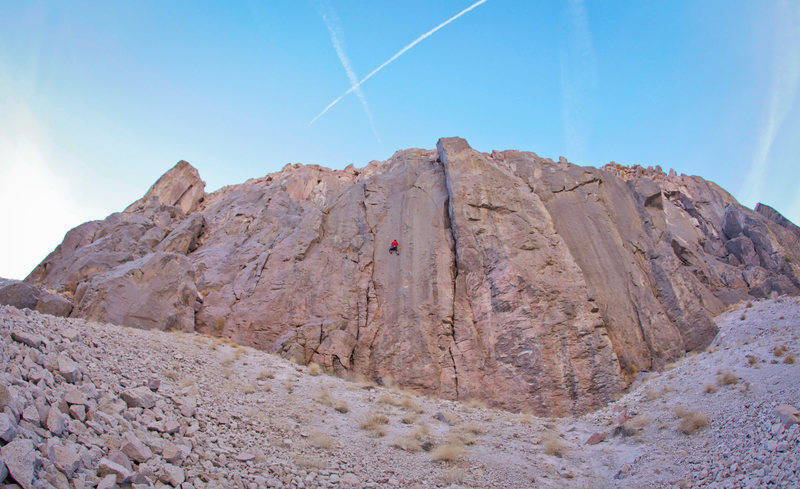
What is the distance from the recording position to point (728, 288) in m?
29.4

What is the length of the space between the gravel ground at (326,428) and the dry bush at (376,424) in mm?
58

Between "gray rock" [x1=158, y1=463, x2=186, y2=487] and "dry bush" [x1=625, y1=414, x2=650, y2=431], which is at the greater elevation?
"dry bush" [x1=625, y1=414, x2=650, y2=431]

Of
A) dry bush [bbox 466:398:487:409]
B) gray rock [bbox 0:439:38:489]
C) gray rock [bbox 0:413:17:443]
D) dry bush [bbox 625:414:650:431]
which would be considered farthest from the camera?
dry bush [bbox 466:398:487:409]

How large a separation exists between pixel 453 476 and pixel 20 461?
7945 mm

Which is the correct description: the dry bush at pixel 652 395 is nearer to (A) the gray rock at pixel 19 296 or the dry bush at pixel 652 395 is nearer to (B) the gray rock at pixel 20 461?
(B) the gray rock at pixel 20 461

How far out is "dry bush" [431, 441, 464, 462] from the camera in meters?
10.8

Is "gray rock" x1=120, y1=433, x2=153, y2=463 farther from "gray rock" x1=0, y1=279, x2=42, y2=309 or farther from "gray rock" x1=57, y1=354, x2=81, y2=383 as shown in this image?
"gray rock" x1=0, y1=279, x2=42, y2=309

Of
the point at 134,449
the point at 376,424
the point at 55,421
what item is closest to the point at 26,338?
the point at 55,421

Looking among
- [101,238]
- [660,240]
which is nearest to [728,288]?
[660,240]

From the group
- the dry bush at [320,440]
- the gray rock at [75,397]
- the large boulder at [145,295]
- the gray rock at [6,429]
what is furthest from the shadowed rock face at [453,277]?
the gray rock at [6,429]

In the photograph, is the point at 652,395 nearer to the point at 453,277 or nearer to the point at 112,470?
the point at 453,277

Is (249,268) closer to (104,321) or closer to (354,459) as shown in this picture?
(104,321)

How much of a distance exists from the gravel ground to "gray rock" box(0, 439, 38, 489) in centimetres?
2

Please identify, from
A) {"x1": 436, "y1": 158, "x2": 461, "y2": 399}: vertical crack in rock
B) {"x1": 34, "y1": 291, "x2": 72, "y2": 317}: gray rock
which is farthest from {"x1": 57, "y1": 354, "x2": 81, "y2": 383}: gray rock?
{"x1": 436, "y1": 158, "x2": 461, "y2": 399}: vertical crack in rock
